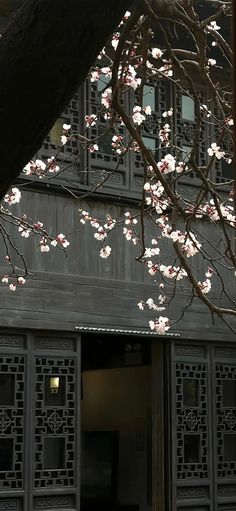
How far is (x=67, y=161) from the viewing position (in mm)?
10242

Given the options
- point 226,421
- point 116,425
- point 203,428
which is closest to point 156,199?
point 203,428

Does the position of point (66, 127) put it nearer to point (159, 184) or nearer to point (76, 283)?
point (159, 184)

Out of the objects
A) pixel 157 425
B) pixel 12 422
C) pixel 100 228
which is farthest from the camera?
pixel 157 425

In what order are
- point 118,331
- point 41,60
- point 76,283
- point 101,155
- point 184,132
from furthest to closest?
point 184,132
point 101,155
point 118,331
point 76,283
point 41,60

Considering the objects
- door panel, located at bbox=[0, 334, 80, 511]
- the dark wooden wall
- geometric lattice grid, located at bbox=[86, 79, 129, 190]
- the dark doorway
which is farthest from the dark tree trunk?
the dark doorway

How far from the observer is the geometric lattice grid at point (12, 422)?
362 inches

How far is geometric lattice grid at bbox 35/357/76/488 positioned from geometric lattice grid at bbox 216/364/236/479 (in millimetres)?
2029

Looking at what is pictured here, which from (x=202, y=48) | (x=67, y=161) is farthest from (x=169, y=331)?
(x=202, y=48)

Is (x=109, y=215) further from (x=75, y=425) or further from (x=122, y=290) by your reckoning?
(x=75, y=425)

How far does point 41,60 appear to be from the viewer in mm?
3027

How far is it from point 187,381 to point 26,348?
2234 millimetres

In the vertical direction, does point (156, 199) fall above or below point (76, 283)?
above

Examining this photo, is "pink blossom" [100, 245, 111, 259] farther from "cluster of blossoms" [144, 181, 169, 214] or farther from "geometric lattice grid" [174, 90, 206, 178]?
"geometric lattice grid" [174, 90, 206, 178]

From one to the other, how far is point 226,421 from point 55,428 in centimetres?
239
